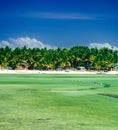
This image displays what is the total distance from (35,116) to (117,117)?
3926mm

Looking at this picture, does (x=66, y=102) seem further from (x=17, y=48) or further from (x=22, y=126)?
(x=17, y=48)

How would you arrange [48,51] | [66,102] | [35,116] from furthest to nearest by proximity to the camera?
[48,51] → [66,102] → [35,116]

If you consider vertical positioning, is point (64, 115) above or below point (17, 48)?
below

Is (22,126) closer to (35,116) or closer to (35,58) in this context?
(35,116)

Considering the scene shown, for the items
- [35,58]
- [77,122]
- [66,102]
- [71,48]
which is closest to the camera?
[77,122]

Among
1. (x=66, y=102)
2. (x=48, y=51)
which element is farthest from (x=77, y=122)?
(x=48, y=51)

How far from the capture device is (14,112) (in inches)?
848

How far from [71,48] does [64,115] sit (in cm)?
13577

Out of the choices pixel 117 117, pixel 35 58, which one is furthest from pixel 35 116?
pixel 35 58

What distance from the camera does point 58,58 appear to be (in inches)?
5448

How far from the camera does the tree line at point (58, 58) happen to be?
133 meters

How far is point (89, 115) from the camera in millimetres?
21156

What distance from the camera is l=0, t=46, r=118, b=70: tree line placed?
436ft

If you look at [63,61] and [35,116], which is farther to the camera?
→ [63,61]
